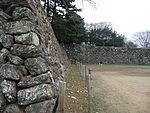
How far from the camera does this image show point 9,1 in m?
3.54

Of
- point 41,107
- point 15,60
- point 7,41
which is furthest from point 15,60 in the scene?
point 41,107

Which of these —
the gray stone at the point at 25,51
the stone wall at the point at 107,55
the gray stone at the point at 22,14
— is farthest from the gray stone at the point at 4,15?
the stone wall at the point at 107,55

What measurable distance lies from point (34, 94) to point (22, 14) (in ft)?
4.87

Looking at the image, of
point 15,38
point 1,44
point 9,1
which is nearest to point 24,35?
point 15,38

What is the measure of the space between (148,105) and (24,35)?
386cm

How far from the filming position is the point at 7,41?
3.31 meters

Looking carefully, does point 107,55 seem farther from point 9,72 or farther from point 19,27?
point 9,72

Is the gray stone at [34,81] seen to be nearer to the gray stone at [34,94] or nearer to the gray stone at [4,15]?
the gray stone at [34,94]

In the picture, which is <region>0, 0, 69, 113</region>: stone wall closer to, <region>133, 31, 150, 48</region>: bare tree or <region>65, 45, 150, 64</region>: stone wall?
<region>65, 45, 150, 64</region>: stone wall

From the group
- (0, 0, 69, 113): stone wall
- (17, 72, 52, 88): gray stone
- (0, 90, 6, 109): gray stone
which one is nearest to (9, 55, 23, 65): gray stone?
(0, 0, 69, 113): stone wall

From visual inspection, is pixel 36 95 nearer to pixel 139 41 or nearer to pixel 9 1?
pixel 9 1

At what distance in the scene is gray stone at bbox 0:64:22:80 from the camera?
3.08 meters

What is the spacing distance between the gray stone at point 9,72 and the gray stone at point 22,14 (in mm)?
916

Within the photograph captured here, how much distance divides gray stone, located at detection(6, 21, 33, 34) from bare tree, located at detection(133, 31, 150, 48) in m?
43.6
